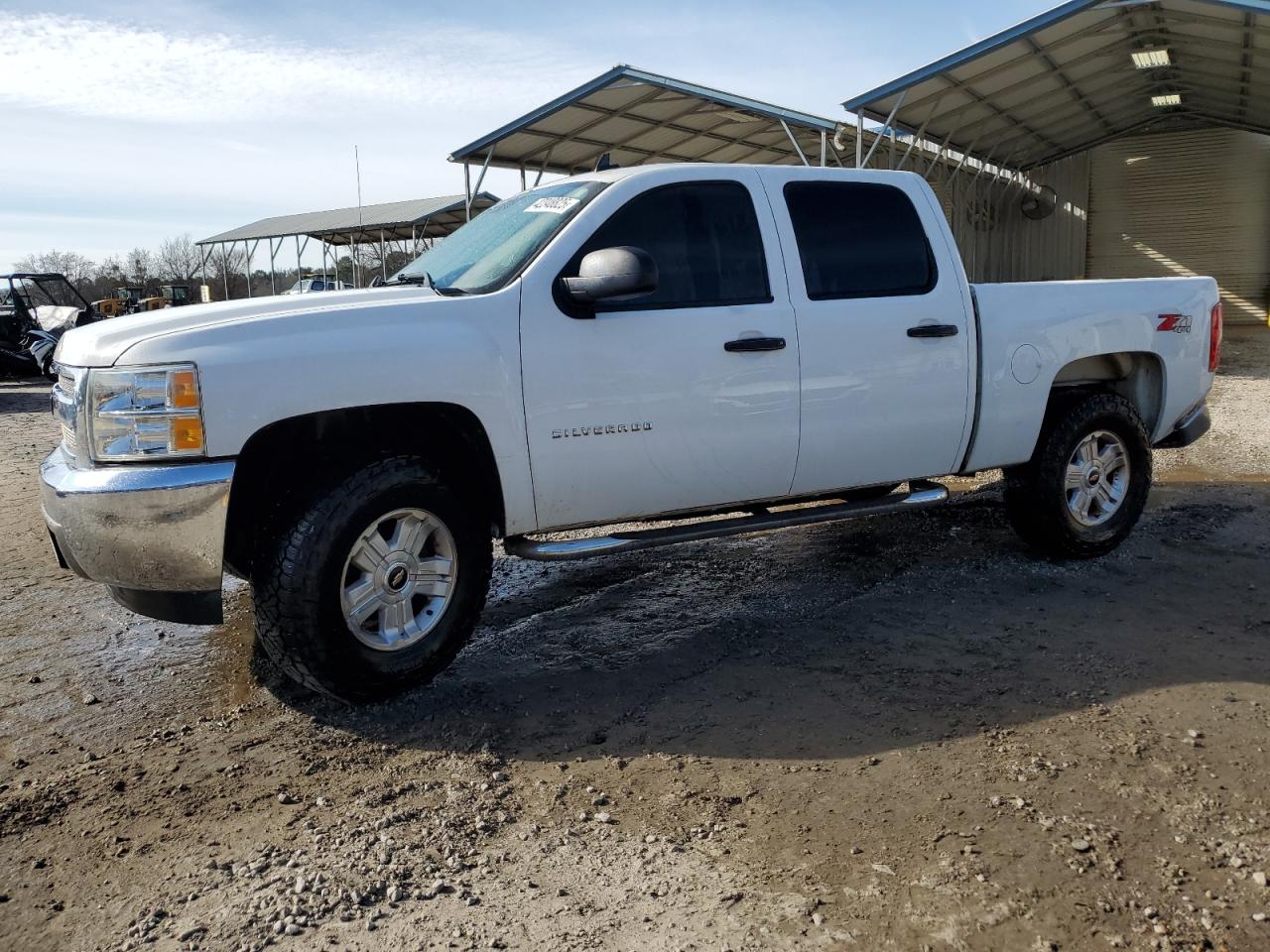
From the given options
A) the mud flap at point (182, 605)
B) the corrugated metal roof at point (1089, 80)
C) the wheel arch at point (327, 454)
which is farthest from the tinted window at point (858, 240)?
the corrugated metal roof at point (1089, 80)

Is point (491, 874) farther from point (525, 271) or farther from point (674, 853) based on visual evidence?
point (525, 271)

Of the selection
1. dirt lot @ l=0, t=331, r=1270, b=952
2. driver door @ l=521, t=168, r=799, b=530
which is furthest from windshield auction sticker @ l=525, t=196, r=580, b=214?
dirt lot @ l=0, t=331, r=1270, b=952

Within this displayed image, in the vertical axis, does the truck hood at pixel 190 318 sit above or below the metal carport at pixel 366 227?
below

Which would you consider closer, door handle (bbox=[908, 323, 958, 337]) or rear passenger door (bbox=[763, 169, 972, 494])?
rear passenger door (bbox=[763, 169, 972, 494])

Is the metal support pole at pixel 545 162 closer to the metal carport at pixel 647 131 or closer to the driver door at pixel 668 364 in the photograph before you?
the metal carport at pixel 647 131

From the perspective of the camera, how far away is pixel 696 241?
450 centimetres

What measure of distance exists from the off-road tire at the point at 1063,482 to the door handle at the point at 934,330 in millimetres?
996

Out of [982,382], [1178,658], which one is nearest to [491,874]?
[1178,658]

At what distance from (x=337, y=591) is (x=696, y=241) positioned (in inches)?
81.5

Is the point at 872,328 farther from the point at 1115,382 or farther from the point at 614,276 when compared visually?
the point at 1115,382

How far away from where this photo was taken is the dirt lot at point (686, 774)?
104 inches

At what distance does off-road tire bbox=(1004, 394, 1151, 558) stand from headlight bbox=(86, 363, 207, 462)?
4.08m

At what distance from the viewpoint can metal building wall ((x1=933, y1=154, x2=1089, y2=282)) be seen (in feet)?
78.9

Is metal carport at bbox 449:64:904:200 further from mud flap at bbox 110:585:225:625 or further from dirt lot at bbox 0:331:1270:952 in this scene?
mud flap at bbox 110:585:225:625
